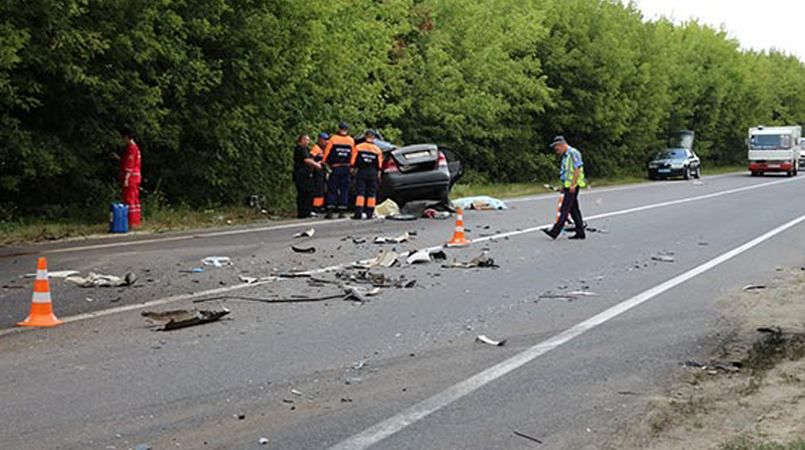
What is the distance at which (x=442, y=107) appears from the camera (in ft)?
103

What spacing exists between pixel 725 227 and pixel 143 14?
11.7 meters

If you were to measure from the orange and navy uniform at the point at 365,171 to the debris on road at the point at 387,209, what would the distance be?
585 millimetres

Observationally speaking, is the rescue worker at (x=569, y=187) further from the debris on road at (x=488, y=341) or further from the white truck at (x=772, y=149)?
the white truck at (x=772, y=149)

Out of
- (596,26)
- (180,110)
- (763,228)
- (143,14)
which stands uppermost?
(596,26)

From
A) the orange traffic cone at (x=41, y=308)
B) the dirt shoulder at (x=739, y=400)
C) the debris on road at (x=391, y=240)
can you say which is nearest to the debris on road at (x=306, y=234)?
the debris on road at (x=391, y=240)

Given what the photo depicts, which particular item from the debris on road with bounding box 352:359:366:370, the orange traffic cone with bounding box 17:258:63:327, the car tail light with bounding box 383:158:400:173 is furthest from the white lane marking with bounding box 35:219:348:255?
the debris on road with bounding box 352:359:366:370

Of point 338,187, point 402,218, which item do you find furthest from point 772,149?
point 338,187

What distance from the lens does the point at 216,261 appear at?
11289 millimetres

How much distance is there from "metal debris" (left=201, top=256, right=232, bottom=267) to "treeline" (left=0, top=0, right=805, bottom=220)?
14.8 ft

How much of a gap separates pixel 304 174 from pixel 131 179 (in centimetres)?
366

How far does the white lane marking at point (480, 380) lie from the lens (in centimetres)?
487

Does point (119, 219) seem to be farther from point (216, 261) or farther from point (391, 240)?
point (391, 240)

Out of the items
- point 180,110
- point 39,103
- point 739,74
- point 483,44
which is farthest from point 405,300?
point 739,74

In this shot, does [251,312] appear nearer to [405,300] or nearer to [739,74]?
[405,300]
